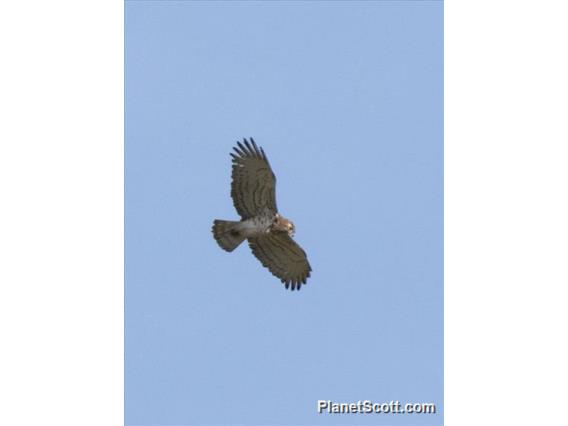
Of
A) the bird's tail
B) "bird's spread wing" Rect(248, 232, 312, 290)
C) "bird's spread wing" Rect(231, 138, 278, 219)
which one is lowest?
"bird's spread wing" Rect(248, 232, 312, 290)

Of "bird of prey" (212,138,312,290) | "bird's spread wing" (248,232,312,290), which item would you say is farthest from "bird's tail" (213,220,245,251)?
"bird's spread wing" (248,232,312,290)

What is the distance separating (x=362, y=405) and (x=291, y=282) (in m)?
2.68

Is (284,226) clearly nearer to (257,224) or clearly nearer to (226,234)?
(257,224)

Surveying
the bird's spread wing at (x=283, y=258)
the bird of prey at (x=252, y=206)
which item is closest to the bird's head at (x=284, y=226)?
the bird of prey at (x=252, y=206)

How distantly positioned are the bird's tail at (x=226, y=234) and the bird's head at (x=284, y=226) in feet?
1.62

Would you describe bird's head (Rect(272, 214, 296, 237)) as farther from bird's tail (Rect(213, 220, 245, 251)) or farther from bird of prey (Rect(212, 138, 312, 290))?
bird's tail (Rect(213, 220, 245, 251))

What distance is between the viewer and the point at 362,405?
11.2 meters

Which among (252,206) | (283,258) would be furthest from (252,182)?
(283,258)

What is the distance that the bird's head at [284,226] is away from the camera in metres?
12.5

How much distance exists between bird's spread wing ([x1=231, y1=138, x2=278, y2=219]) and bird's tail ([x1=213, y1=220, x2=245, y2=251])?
0.74 feet

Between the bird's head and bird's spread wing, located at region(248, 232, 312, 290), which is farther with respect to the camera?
bird's spread wing, located at region(248, 232, 312, 290)

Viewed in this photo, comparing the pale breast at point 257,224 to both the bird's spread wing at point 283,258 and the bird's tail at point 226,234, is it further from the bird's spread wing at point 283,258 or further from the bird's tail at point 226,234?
the bird's spread wing at point 283,258

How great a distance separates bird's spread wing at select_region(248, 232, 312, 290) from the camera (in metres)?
13.0
